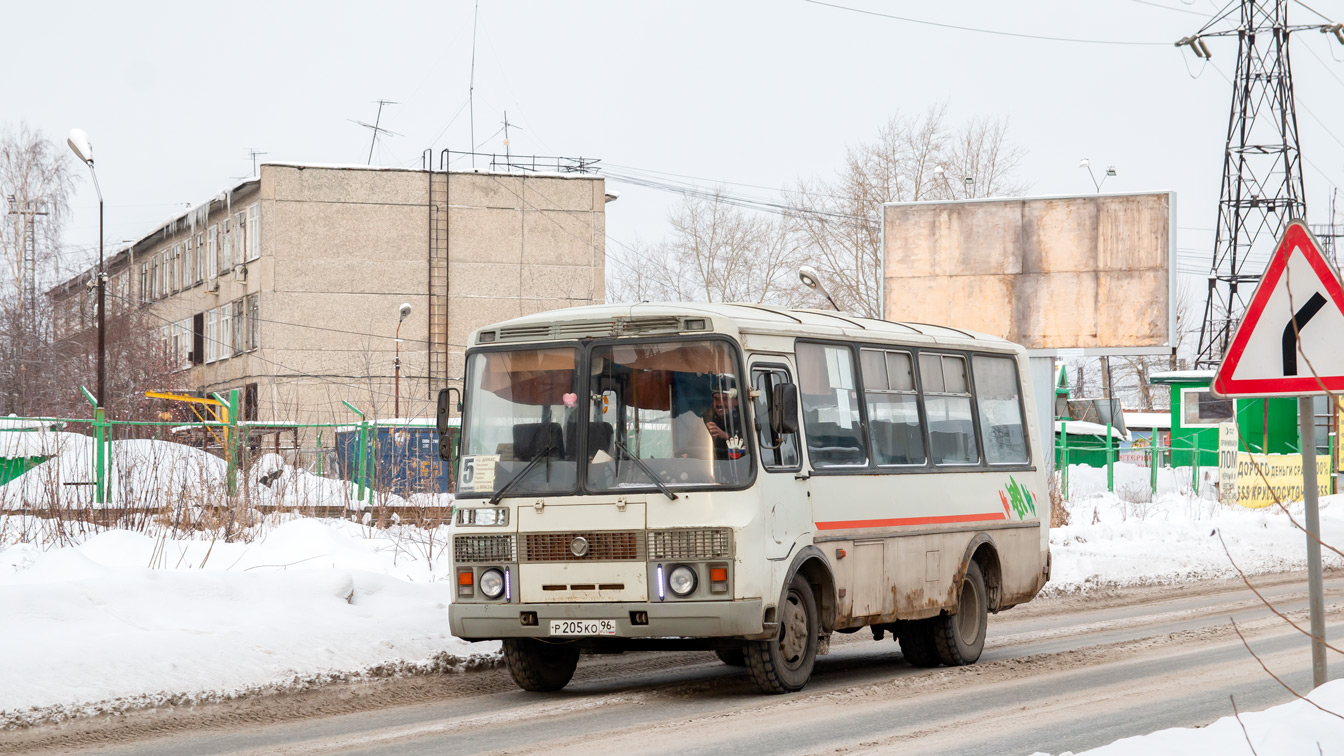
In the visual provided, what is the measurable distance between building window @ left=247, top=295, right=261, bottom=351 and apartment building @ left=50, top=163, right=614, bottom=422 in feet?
0.17

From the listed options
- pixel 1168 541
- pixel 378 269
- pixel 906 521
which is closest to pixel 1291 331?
pixel 906 521

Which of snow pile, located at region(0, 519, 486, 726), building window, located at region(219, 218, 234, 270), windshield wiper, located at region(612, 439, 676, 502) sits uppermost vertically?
building window, located at region(219, 218, 234, 270)

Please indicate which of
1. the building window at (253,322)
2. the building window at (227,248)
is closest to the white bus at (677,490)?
the building window at (253,322)

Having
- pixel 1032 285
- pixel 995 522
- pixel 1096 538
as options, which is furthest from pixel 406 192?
pixel 995 522

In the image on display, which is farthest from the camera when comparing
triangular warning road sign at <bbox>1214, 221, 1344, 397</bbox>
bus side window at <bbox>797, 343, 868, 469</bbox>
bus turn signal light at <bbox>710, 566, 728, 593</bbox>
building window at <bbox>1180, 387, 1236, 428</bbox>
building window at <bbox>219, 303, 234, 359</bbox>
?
building window at <bbox>219, 303, 234, 359</bbox>

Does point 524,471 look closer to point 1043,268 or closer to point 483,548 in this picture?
point 483,548

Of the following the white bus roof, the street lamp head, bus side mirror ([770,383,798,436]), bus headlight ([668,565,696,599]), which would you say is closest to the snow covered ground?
bus headlight ([668,565,696,599])

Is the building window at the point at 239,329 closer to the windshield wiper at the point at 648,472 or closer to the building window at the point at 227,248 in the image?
the building window at the point at 227,248

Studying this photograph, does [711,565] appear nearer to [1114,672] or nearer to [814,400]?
[814,400]

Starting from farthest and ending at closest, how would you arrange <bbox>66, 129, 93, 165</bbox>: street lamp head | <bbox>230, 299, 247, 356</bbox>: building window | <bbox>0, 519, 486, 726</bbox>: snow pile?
<bbox>230, 299, 247, 356</bbox>: building window
<bbox>66, 129, 93, 165</bbox>: street lamp head
<bbox>0, 519, 486, 726</bbox>: snow pile

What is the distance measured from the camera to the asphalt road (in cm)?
831

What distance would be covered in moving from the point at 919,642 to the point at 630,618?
3340mm

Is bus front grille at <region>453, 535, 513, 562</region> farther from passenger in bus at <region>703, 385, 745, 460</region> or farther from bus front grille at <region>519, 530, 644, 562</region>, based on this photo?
passenger in bus at <region>703, 385, 745, 460</region>

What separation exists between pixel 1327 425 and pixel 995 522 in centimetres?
3824
